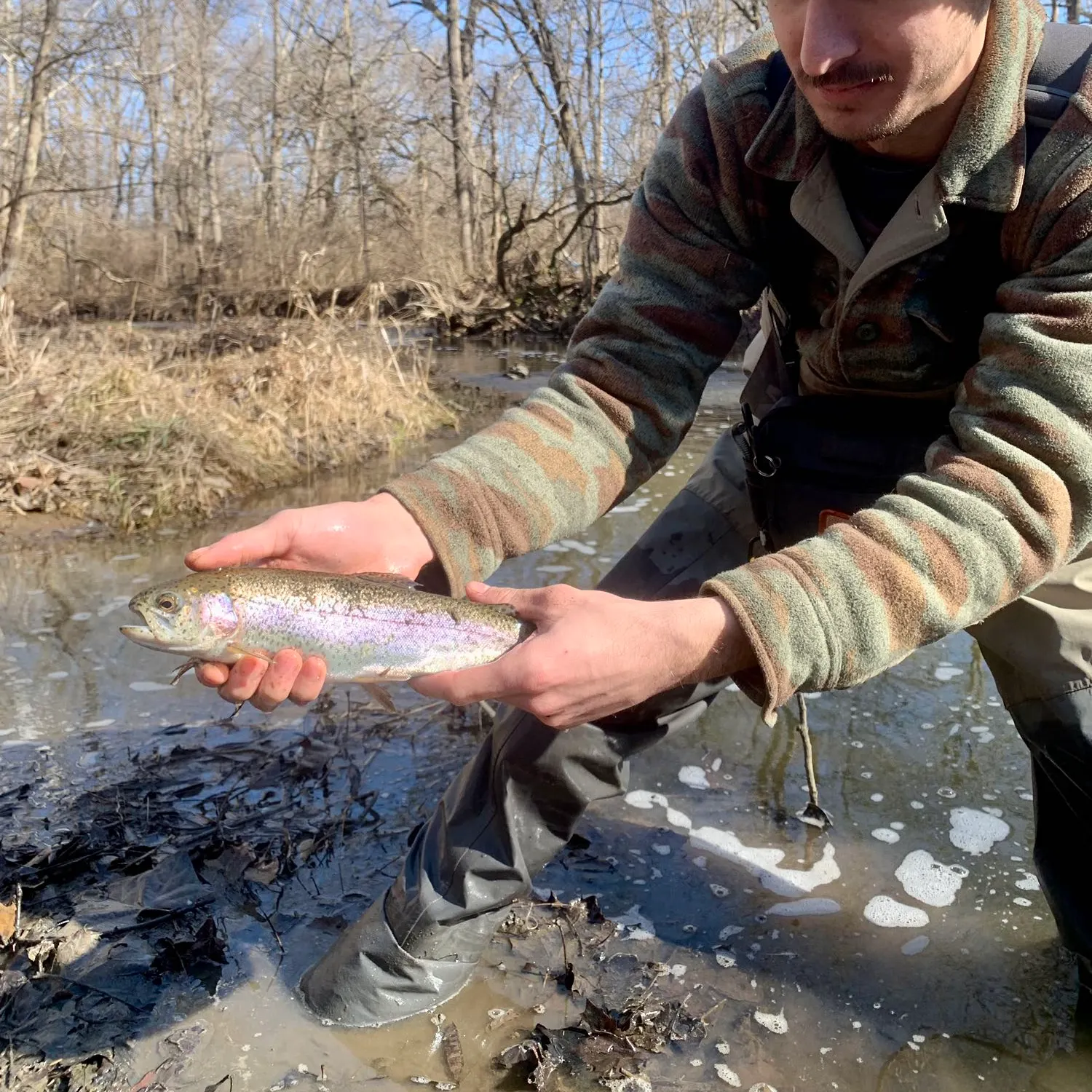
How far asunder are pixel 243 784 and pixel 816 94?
2.75 meters

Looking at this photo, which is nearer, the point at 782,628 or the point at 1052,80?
the point at 782,628

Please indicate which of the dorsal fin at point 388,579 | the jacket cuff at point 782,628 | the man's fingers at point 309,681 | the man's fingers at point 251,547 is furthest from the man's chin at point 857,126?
the man's fingers at point 309,681

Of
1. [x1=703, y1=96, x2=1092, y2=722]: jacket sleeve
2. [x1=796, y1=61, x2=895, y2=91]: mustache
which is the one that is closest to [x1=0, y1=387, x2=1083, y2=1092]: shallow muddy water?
[x1=703, y1=96, x2=1092, y2=722]: jacket sleeve

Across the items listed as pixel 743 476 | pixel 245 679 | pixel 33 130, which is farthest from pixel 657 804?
Result: pixel 33 130

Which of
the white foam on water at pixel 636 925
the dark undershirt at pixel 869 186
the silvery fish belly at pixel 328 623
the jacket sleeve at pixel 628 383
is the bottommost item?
the white foam on water at pixel 636 925

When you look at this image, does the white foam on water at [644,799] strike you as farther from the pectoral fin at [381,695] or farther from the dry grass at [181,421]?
the dry grass at [181,421]

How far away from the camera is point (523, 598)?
209 cm

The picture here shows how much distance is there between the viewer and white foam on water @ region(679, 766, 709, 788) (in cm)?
359

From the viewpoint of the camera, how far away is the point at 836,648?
187 cm

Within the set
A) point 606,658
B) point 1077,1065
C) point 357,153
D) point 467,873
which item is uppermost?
point 357,153

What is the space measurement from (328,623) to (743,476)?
1258 millimetres

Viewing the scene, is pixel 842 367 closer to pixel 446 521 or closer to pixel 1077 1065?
pixel 446 521

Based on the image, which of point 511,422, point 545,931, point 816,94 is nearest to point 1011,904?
point 545,931

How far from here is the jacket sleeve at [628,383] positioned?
245 centimetres
